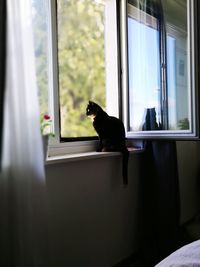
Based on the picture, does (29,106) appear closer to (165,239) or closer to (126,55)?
(126,55)

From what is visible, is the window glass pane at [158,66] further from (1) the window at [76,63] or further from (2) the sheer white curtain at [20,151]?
(2) the sheer white curtain at [20,151]

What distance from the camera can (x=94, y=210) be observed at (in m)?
1.93

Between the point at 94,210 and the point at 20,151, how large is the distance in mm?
786

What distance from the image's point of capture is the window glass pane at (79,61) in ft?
6.72

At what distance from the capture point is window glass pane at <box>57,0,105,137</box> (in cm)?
205

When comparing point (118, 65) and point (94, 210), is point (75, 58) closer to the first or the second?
point (118, 65)

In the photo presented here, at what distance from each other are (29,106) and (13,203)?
44 centimetres

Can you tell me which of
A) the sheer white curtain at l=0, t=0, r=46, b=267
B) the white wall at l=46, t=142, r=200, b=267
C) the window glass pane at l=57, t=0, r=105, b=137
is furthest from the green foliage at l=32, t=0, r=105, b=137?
the sheer white curtain at l=0, t=0, r=46, b=267

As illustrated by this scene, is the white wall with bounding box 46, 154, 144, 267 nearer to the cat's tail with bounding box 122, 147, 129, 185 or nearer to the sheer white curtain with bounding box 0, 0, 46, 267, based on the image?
the cat's tail with bounding box 122, 147, 129, 185

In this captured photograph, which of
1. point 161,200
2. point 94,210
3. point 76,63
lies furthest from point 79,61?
point 161,200

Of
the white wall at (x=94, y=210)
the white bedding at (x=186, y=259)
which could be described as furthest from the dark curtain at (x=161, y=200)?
the white bedding at (x=186, y=259)

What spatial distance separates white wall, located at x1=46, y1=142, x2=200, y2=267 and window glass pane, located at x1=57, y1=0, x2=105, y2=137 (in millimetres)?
353

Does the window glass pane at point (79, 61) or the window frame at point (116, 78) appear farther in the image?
the window glass pane at point (79, 61)

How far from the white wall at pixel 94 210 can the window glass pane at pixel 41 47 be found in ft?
1.53
